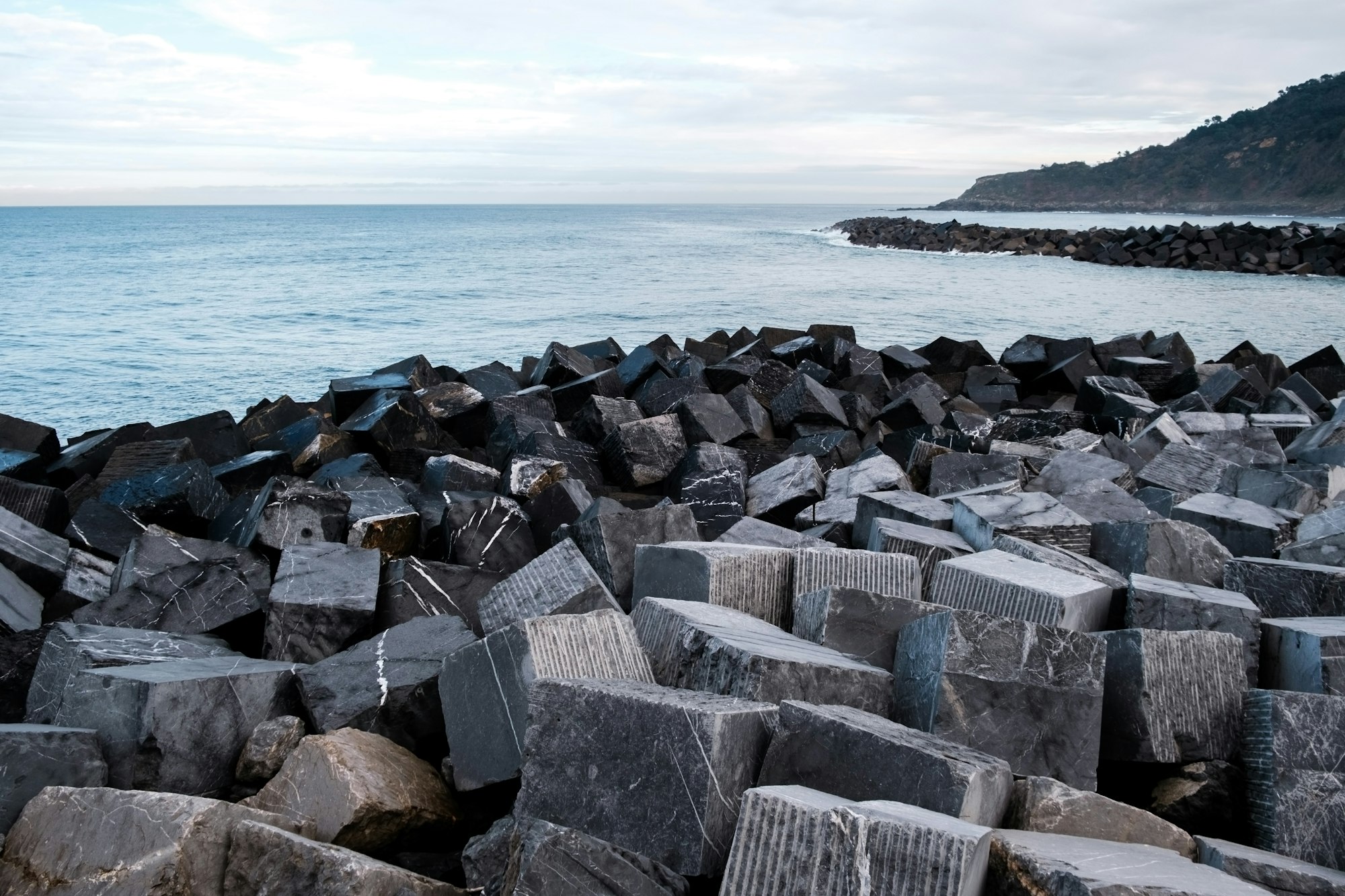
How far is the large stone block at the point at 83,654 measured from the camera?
3.50m

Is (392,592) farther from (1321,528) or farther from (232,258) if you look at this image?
(232,258)

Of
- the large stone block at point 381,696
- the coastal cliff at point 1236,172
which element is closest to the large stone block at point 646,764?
the large stone block at point 381,696

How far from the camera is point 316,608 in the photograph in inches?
165

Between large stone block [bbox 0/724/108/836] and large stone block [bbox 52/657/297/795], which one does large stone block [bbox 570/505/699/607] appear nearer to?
large stone block [bbox 52/657/297/795]

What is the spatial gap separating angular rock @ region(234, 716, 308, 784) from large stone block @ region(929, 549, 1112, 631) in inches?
91.6

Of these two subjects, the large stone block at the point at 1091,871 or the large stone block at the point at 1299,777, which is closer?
the large stone block at the point at 1091,871

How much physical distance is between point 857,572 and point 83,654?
113 inches

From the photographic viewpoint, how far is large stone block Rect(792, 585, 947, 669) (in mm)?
3328

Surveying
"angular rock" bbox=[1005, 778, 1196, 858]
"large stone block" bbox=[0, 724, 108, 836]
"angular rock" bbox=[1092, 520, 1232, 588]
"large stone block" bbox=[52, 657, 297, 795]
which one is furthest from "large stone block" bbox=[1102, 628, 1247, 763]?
"large stone block" bbox=[0, 724, 108, 836]

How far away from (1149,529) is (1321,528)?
92 cm

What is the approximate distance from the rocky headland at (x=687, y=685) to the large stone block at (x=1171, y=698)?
0.04 ft

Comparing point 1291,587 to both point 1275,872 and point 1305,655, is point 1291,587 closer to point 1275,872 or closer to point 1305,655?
point 1305,655

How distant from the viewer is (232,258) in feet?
146

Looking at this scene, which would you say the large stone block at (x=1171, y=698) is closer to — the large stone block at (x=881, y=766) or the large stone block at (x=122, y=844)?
A: the large stone block at (x=881, y=766)
